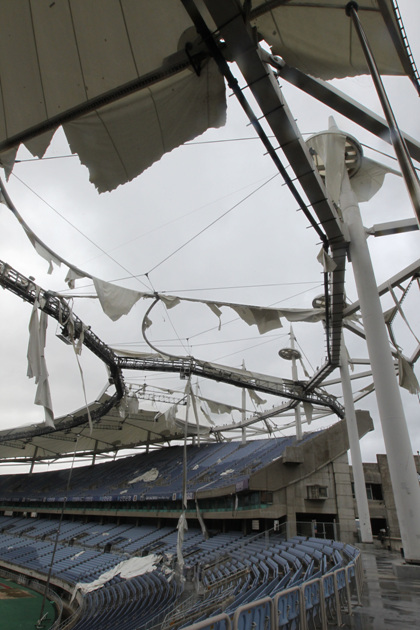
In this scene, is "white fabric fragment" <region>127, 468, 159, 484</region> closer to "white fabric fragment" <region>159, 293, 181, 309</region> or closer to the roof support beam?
"white fabric fragment" <region>159, 293, 181, 309</region>

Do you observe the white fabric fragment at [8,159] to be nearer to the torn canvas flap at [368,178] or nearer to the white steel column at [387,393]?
the white steel column at [387,393]

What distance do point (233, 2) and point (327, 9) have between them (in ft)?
3.53

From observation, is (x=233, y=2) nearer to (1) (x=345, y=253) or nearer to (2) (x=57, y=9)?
(2) (x=57, y=9)

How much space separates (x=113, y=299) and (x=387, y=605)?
10.0 metres

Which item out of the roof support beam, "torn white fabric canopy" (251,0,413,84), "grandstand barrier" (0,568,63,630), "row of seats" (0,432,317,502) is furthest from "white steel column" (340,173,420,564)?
"grandstand barrier" (0,568,63,630)

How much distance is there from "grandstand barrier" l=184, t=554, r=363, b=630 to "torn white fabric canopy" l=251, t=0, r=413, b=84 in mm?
5967

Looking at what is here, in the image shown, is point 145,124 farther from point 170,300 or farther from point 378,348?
point 378,348

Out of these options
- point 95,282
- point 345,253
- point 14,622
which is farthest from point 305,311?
point 14,622

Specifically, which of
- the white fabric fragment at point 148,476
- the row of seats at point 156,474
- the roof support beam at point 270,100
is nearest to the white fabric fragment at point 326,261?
the roof support beam at point 270,100

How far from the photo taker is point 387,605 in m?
6.64

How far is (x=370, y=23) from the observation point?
165 inches

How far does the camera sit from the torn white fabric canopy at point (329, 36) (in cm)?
414

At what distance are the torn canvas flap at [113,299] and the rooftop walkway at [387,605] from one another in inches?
365

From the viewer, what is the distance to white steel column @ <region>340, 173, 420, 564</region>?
30.7 feet
